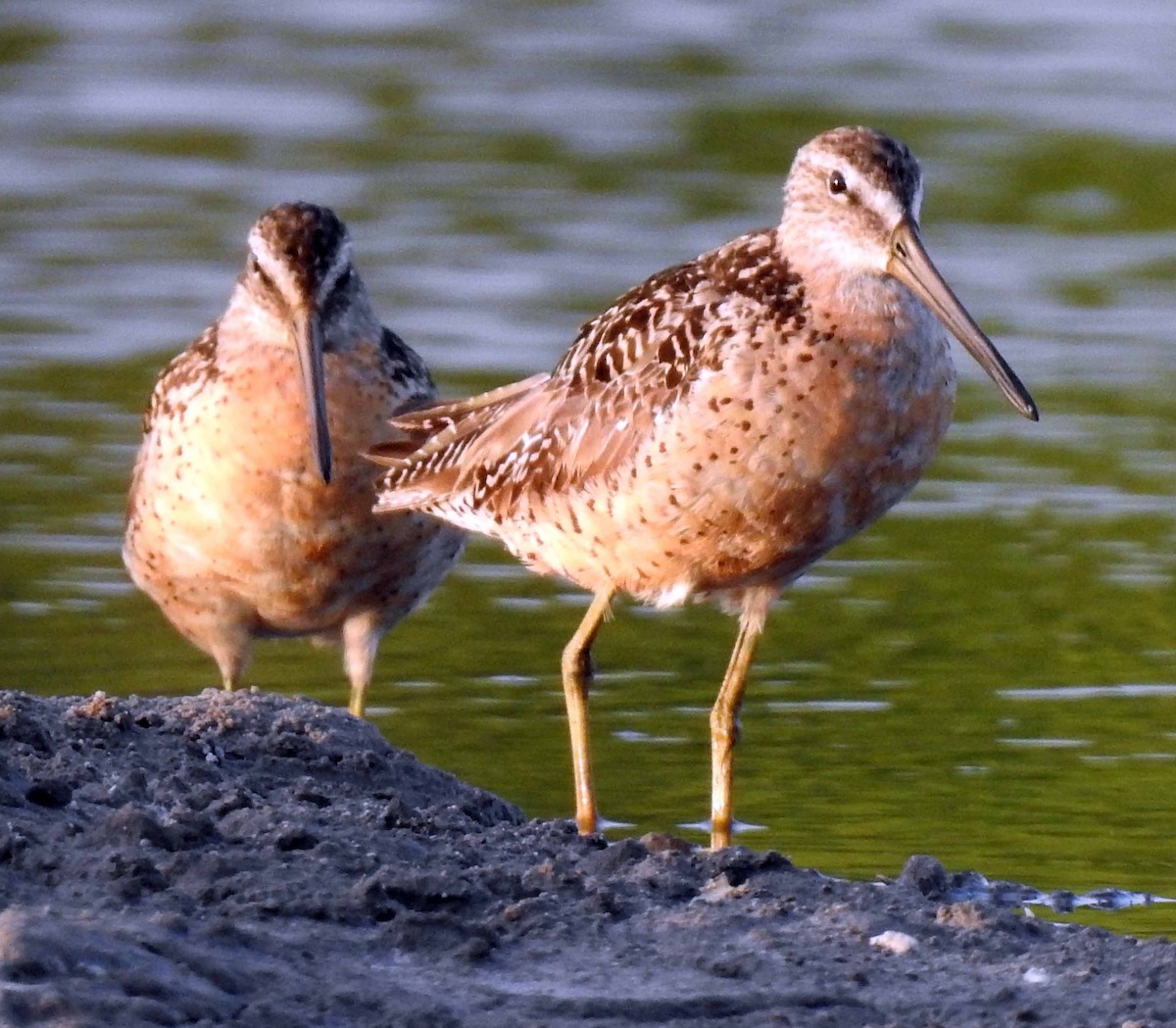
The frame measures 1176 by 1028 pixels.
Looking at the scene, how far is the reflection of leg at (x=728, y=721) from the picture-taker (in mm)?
7488

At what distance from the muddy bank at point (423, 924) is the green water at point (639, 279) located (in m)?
1.04

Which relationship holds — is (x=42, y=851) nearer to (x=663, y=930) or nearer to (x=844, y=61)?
(x=663, y=930)

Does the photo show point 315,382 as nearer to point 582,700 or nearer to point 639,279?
point 582,700

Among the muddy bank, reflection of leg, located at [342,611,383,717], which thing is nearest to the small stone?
the muddy bank

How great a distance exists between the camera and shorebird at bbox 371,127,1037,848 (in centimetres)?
691

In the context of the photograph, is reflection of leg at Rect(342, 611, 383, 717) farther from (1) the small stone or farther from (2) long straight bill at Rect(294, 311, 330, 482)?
(1) the small stone

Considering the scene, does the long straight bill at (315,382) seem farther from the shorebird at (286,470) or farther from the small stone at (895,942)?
the small stone at (895,942)

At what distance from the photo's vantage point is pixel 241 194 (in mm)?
16031

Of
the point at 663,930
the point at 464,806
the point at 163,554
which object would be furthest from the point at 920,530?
the point at 663,930

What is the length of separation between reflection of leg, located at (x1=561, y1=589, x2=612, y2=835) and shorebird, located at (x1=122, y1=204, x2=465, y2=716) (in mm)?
909

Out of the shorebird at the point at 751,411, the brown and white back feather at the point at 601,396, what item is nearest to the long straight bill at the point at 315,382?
the brown and white back feather at the point at 601,396

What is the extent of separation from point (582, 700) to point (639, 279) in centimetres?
637

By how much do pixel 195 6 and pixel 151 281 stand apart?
718cm

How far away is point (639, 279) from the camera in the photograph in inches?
547
